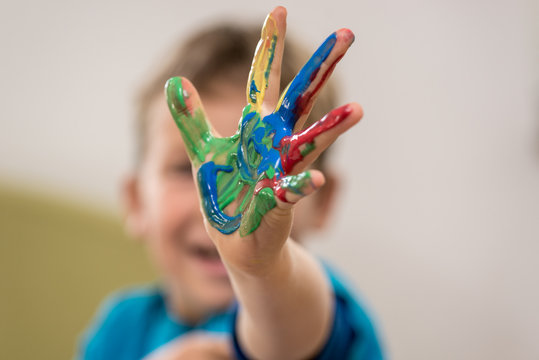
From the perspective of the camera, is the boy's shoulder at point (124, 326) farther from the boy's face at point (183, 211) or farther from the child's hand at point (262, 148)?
the child's hand at point (262, 148)

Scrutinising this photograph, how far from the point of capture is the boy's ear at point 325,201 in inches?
31.3

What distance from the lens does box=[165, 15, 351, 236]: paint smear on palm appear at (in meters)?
0.29

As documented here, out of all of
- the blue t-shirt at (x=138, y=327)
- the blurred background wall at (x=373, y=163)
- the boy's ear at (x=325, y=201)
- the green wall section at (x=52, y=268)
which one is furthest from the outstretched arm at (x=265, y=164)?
the green wall section at (x=52, y=268)

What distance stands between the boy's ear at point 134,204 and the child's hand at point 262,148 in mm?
540

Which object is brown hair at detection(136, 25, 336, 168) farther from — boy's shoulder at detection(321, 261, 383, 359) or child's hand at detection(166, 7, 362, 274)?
child's hand at detection(166, 7, 362, 274)

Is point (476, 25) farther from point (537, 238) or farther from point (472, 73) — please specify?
point (537, 238)

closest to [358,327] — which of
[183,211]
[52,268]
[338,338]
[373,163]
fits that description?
[338,338]

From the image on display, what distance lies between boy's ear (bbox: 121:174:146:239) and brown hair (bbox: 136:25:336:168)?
0.17 feet

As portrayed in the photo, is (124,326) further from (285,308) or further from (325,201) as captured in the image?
(285,308)

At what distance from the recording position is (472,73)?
4.09 feet

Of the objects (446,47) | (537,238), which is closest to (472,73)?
(446,47)

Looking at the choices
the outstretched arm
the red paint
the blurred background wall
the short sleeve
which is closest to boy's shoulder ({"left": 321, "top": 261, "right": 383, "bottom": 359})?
the short sleeve

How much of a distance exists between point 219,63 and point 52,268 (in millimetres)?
825

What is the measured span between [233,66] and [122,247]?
0.77 meters
